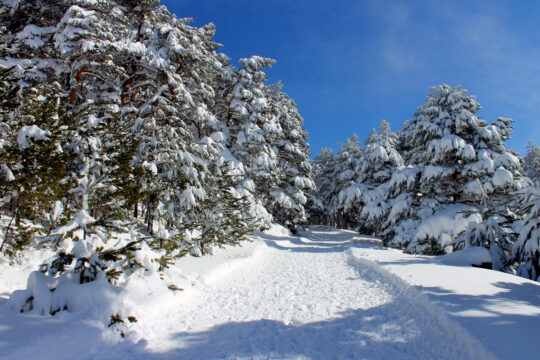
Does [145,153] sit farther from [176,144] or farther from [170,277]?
[170,277]

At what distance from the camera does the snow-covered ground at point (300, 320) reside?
3.80 m

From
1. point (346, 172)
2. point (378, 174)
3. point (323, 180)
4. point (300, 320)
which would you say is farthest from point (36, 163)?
point (323, 180)

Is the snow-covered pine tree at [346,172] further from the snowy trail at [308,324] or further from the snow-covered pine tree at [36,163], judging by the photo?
the snow-covered pine tree at [36,163]

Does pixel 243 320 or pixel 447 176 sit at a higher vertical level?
pixel 447 176

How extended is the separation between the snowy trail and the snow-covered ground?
2cm

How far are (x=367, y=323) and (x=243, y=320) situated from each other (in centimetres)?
239

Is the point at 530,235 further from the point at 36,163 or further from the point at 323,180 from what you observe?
the point at 323,180

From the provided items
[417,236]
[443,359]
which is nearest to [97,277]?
[443,359]

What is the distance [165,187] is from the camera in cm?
1004

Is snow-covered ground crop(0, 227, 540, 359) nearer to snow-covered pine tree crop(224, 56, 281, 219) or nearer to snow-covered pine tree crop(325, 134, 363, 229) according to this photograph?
snow-covered pine tree crop(224, 56, 281, 219)

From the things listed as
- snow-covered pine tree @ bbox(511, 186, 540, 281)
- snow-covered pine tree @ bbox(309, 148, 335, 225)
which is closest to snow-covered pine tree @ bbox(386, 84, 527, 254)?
snow-covered pine tree @ bbox(511, 186, 540, 281)

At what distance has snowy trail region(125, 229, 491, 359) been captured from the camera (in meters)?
4.12

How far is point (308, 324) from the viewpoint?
5.19 metres

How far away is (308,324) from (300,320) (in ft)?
0.77
